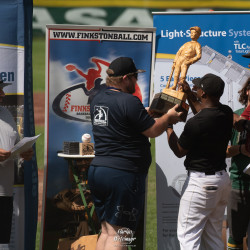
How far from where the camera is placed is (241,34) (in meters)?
4.72

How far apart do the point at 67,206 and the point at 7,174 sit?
75 cm

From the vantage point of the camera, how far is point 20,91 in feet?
14.7

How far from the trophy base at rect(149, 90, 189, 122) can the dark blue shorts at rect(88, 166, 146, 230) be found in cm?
57

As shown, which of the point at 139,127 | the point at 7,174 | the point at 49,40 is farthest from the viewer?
the point at 49,40

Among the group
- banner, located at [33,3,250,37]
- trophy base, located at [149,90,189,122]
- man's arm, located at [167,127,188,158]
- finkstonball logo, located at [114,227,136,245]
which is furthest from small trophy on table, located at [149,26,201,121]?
banner, located at [33,3,250,37]

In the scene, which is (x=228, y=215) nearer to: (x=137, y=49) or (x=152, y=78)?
(x=152, y=78)

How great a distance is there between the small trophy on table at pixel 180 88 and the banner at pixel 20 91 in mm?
1176

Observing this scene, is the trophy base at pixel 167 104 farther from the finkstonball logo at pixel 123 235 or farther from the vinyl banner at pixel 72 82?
the finkstonball logo at pixel 123 235

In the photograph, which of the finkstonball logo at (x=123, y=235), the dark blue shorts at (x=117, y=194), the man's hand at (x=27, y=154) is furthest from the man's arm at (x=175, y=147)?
the man's hand at (x=27, y=154)

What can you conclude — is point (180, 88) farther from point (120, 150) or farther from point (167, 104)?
point (120, 150)

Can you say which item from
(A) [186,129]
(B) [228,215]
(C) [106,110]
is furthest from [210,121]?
(B) [228,215]

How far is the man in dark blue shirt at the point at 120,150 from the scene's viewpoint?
3707 millimetres

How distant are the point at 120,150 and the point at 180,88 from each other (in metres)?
0.74

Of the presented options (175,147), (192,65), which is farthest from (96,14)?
(175,147)
